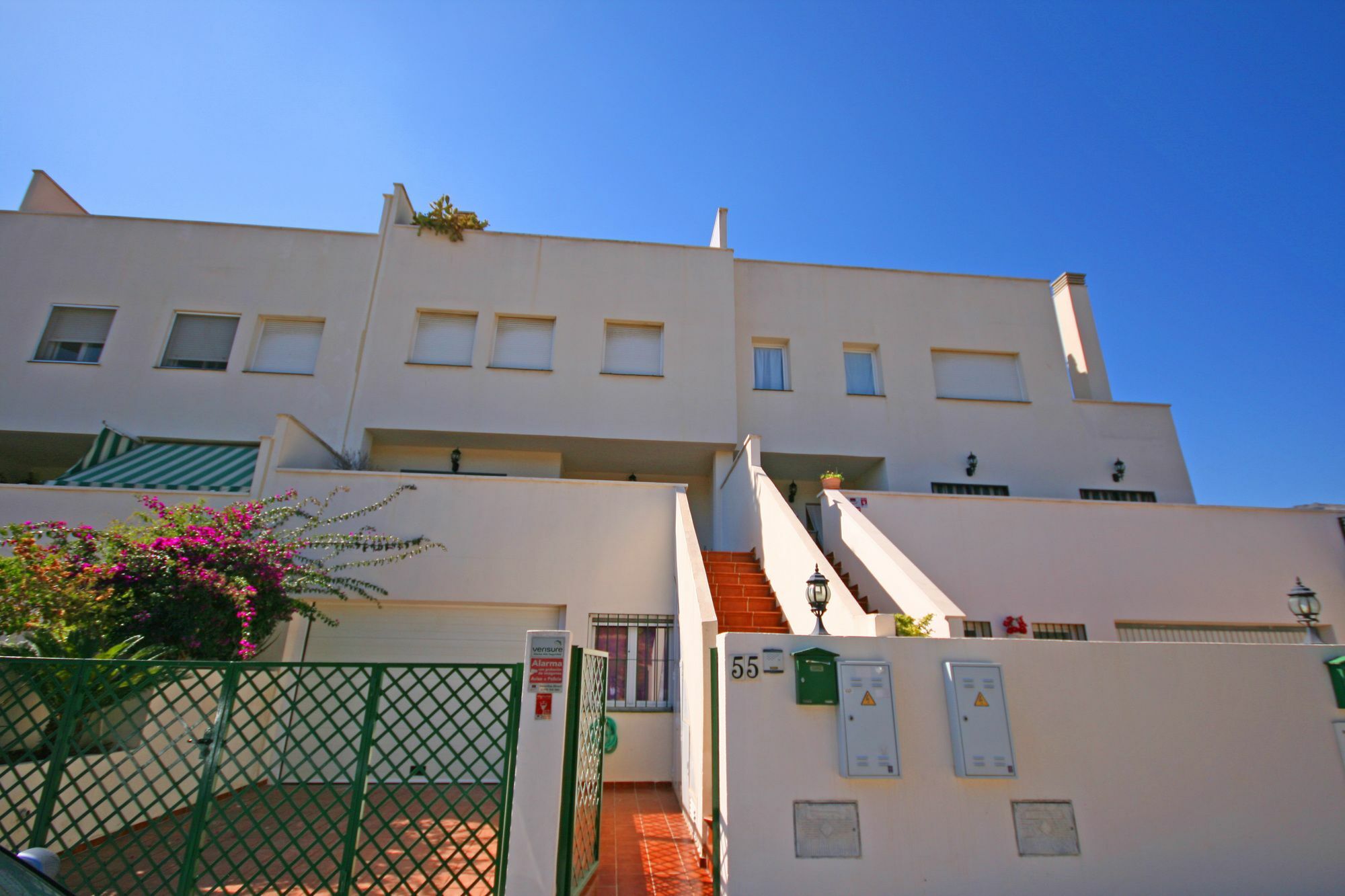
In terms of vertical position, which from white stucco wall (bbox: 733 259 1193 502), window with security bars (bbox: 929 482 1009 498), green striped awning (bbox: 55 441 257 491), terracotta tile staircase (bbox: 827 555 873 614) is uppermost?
white stucco wall (bbox: 733 259 1193 502)

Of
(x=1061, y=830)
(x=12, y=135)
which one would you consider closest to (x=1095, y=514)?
(x=1061, y=830)

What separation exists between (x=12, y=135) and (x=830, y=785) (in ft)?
56.4

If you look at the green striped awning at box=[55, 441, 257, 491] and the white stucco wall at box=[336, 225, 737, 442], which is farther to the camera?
the white stucco wall at box=[336, 225, 737, 442]

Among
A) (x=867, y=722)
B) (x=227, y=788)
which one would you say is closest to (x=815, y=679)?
(x=867, y=722)

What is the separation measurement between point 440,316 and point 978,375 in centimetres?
1214

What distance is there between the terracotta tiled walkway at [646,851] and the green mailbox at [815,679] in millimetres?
1767

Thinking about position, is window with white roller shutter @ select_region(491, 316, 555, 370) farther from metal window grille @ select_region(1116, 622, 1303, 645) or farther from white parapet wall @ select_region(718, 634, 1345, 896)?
metal window grille @ select_region(1116, 622, 1303, 645)

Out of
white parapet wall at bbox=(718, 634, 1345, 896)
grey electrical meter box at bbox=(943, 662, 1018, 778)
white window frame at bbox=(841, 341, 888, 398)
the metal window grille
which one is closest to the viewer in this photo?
white parapet wall at bbox=(718, 634, 1345, 896)

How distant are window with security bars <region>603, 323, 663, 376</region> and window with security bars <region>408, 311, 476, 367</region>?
2.92m

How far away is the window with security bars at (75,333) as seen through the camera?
13242mm

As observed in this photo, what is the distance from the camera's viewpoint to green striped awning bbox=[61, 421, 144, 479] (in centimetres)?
1151

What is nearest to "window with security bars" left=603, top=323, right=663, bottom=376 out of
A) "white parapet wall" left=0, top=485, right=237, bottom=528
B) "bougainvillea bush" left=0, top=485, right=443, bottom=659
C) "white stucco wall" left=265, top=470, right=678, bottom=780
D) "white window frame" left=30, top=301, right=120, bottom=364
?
"white stucco wall" left=265, top=470, right=678, bottom=780

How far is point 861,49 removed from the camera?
9375 millimetres

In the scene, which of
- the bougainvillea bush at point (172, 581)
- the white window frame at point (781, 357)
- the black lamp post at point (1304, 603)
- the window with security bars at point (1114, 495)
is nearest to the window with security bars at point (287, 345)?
the bougainvillea bush at point (172, 581)
